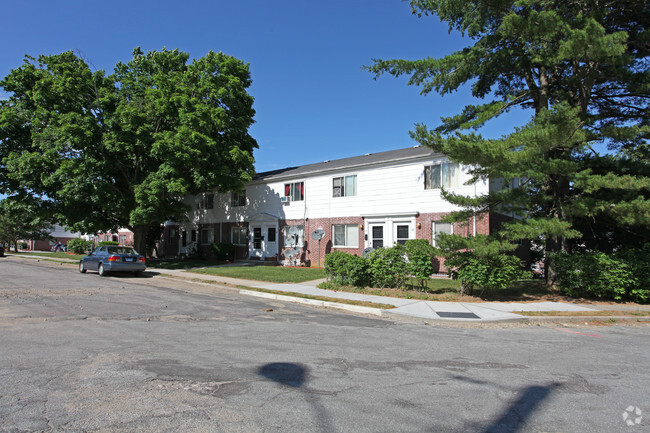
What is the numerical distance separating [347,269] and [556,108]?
8.13 m

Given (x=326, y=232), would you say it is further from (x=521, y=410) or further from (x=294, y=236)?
(x=521, y=410)

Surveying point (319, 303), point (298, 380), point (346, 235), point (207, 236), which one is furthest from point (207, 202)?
point (298, 380)

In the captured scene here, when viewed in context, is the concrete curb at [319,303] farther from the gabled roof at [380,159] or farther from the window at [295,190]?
the window at [295,190]

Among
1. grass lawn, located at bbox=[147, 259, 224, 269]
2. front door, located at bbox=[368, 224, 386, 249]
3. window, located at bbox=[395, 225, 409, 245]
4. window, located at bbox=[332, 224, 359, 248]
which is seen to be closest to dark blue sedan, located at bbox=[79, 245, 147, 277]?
grass lawn, located at bbox=[147, 259, 224, 269]

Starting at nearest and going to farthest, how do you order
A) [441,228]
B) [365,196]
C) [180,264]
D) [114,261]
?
[114,261] < [441,228] < [365,196] < [180,264]

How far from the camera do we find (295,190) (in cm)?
2423

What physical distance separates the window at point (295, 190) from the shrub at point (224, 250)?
19.4ft

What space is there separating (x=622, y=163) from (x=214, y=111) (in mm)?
19749

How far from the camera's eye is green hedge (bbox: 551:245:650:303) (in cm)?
1080

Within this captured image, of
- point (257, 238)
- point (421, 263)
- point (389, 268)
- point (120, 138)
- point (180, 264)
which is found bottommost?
point (180, 264)

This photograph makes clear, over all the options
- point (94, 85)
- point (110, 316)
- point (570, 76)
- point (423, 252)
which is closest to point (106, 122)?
point (94, 85)

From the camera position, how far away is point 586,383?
15.2ft

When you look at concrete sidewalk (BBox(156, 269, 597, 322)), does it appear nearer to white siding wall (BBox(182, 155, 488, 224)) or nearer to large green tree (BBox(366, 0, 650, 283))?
large green tree (BBox(366, 0, 650, 283))

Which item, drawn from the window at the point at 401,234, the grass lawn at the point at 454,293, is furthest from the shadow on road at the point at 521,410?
the window at the point at 401,234
